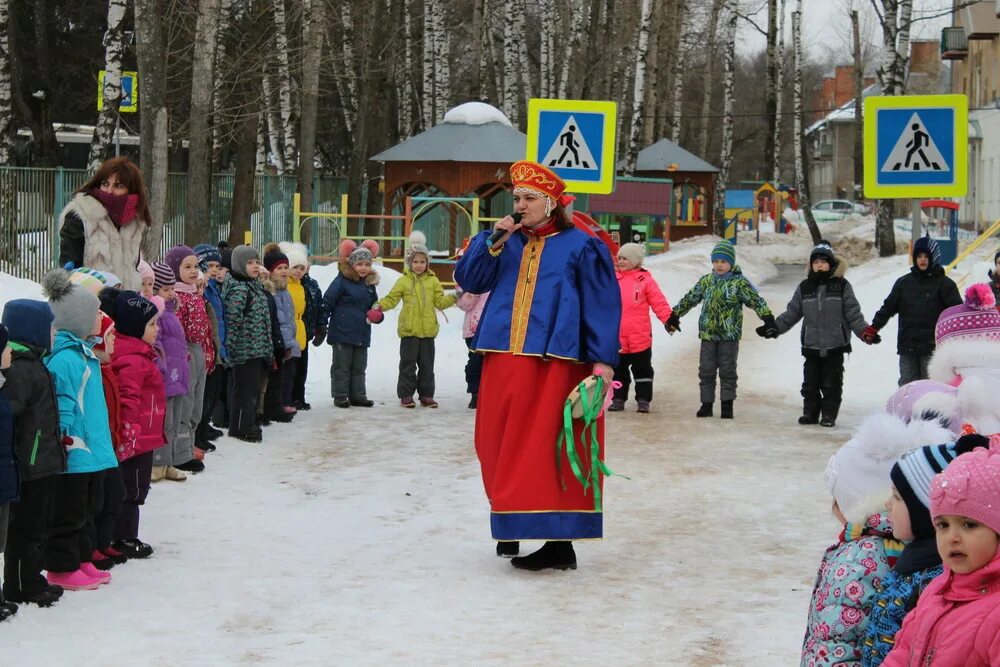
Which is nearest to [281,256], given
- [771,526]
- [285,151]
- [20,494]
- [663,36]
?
[771,526]

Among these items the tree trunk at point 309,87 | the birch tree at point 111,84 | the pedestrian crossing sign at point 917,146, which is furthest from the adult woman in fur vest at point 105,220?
the tree trunk at point 309,87

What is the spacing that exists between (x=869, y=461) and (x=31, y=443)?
3782 millimetres

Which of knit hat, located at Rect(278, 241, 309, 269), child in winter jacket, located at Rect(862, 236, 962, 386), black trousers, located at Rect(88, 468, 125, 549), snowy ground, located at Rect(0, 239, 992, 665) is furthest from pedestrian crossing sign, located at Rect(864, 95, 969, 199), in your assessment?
black trousers, located at Rect(88, 468, 125, 549)

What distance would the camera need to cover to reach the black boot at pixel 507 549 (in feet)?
25.9

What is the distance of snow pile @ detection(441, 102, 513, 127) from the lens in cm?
2728

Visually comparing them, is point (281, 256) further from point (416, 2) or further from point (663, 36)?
point (663, 36)

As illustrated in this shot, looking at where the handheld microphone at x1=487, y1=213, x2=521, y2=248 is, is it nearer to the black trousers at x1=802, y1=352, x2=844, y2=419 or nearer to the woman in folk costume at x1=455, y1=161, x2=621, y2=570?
the woman in folk costume at x1=455, y1=161, x2=621, y2=570

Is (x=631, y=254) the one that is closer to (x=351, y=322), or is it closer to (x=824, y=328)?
(x=824, y=328)

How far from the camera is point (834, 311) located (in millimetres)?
13586

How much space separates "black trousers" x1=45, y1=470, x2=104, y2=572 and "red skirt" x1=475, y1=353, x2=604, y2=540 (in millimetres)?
1927

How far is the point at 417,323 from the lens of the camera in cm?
1448

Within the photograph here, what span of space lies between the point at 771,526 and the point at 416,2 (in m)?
33.4

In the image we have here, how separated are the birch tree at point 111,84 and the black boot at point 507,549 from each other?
46.7 ft

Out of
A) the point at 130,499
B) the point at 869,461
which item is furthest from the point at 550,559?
the point at 869,461
